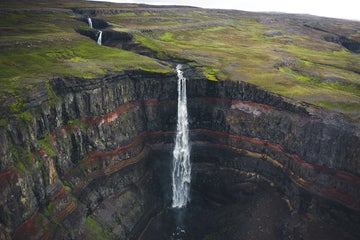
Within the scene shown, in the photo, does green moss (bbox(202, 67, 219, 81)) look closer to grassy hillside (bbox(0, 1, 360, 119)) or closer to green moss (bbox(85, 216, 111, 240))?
grassy hillside (bbox(0, 1, 360, 119))

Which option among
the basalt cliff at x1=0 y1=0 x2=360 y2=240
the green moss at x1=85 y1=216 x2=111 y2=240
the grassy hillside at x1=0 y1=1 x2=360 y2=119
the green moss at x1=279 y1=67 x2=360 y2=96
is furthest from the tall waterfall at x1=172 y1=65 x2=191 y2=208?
the green moss at x1=279 y1=67 x2=360 y2=96

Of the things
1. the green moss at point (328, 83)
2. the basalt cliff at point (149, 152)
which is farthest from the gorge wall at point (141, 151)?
the green moss at point (328, 83)

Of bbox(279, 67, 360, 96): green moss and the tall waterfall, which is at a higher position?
bbox(279, 67, 360, 96): green moss

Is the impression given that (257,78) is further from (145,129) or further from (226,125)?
(145,129)

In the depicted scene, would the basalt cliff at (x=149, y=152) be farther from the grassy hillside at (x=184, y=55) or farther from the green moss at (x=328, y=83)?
the green moss at (x=328, y=83)

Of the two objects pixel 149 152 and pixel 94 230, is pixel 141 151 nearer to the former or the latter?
pixel 149 152

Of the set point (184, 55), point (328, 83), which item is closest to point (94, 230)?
point (184, 55)

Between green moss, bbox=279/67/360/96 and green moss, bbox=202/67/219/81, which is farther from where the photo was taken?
green moss, bbox=279/67/360/96
